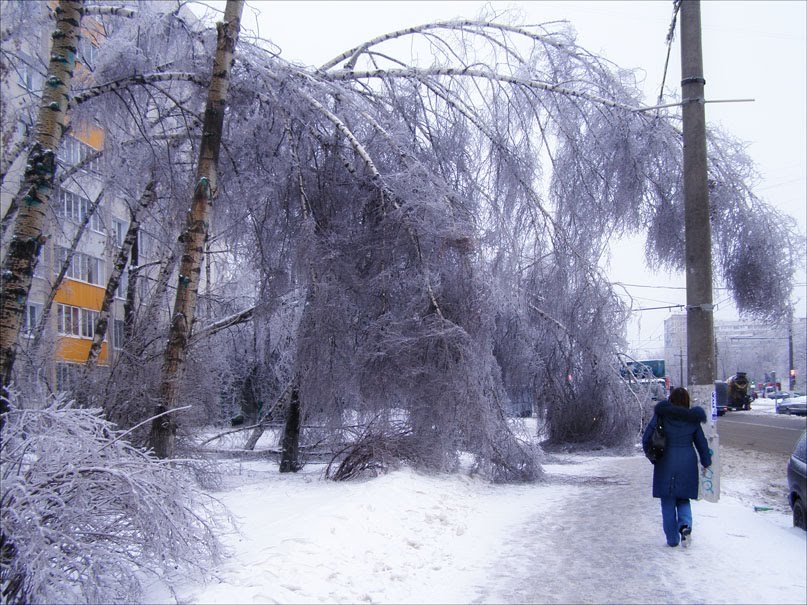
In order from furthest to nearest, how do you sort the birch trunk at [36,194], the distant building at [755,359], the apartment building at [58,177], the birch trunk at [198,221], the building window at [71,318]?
the distant building at [755,359] < the building window at [71,318] < the apartment building at [58,177] < the birch trunk at [198,221] < the birch trunk at [36,194]

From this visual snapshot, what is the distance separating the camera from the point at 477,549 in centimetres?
757

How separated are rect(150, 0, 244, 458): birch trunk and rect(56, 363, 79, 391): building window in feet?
13.1

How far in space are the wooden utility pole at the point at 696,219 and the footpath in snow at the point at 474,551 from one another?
5.38 ft

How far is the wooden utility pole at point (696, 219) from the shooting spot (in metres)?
8.13

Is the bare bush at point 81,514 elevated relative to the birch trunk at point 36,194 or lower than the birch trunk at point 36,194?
lower

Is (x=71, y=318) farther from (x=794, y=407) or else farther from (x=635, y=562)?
(x=794, y=407)

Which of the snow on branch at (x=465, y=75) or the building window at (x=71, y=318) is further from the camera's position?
the building window at (x=71, y=318)

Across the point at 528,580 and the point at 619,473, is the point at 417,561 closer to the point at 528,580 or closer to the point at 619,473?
the point at 528,580

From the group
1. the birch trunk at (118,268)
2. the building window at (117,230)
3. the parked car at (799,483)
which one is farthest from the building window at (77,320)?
the parked car at (799,483)

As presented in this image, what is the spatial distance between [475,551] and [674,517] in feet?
6.15

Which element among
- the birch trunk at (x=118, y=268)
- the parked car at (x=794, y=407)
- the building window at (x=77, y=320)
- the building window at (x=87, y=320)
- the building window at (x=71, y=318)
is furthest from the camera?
the parked car at (x=794, y=407)

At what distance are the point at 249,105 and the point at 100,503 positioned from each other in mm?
6708

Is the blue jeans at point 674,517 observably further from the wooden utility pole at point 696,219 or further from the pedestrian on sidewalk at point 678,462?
the wooden utility pole at point 696,219

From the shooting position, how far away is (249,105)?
34.4 ft
